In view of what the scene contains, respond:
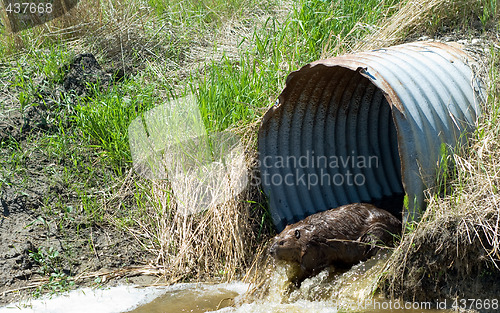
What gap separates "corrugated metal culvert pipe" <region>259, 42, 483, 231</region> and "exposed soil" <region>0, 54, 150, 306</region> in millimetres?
1609

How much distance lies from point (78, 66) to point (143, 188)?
2178mm

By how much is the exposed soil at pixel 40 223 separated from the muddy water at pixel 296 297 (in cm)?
82

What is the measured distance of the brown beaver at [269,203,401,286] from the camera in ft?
16.3

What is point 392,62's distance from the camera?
4.91m

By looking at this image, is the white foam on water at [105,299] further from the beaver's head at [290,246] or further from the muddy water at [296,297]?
the beaver's head at [290,246]

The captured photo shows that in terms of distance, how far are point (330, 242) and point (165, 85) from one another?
9.62 feet

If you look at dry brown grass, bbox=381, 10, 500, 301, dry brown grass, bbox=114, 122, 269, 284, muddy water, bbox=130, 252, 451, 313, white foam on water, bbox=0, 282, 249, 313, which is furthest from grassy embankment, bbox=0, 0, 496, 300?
dry brown grass, bbox=381, 10, 500, 301

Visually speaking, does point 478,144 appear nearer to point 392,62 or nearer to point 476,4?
point 392,62

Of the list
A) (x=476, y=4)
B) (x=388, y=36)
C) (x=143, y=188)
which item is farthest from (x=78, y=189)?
(x=476, y=4)

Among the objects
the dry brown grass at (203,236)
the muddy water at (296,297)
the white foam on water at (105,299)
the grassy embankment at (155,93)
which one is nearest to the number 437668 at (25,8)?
the grassy embankment at (155,93)

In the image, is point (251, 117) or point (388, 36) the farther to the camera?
point (388, 36)

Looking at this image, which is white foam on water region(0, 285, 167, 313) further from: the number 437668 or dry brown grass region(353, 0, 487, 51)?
the number 437668

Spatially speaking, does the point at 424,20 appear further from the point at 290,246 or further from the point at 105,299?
the point at 105,299

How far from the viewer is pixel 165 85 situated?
695 centimetres
